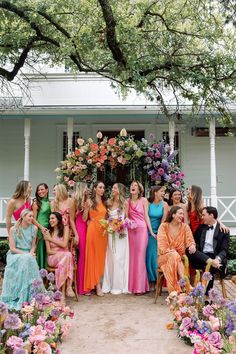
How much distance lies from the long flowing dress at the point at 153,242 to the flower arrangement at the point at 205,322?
6.26 feet

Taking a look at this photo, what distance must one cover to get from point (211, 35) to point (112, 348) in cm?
753

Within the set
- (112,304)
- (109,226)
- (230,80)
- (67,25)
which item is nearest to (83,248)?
(109,226)

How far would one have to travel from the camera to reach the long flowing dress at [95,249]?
686cm

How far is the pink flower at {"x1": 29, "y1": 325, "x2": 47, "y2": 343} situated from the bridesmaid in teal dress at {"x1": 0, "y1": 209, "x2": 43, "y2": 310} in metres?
1.86

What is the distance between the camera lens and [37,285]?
175 inches

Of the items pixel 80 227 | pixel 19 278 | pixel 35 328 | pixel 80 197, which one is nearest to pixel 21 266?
pixel 19 278

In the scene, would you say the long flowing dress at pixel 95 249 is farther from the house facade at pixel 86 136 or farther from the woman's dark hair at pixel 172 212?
the house facade at pixel 86 136

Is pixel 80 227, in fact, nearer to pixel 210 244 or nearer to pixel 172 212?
pixel 172 212

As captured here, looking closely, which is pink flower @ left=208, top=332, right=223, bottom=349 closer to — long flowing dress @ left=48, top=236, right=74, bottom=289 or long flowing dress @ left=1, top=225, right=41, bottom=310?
long flowing dress @ left=1, top=225, right=41, bottom=310

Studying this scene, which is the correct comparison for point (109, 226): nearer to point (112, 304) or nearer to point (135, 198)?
point (135, 198)

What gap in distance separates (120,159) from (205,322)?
4.37 metres

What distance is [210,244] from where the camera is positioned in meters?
6.49

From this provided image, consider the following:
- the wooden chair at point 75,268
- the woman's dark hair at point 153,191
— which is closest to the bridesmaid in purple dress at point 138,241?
the woman's dark hair at point 153,191

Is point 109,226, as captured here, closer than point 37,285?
No
